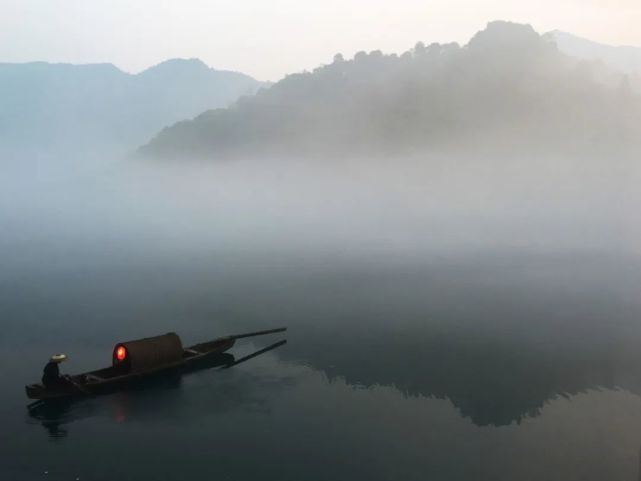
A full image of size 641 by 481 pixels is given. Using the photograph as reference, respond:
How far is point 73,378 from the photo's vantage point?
1383 inches

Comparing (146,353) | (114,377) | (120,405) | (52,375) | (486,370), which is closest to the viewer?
(52,375)

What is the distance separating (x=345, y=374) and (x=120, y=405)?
15375 mm

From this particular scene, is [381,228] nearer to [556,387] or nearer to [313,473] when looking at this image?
[556,387]

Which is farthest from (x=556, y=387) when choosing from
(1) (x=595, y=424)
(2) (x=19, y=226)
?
(2) (x=19, y=226)

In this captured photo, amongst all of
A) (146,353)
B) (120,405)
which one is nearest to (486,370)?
(146,353)

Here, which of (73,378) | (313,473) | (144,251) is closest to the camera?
(313,473)

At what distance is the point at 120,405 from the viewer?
3422 cm

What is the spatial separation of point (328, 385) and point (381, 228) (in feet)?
426

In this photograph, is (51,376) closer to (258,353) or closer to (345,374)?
(258,353)

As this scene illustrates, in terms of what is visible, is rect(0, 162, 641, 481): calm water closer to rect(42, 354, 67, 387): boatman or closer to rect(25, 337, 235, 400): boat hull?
rect(25, 337, 235, 400): boat hull

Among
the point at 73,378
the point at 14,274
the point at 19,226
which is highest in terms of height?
the point at 19,226

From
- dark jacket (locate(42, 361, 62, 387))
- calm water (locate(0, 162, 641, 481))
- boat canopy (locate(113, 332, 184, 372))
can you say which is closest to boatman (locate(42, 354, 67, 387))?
dark jacket (locate(42, 361, 62, 387))

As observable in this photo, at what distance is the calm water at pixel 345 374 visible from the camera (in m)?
27.5

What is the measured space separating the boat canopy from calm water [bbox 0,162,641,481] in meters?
2.13
